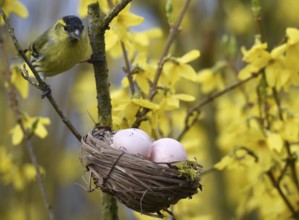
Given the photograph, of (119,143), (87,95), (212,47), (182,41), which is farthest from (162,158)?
(87,95)

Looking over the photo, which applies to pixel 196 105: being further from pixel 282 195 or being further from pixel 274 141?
pixel 282 195

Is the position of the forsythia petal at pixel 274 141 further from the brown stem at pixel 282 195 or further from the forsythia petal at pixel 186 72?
the forsythia petal at pixel 186 72

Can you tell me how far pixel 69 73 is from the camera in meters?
3.86

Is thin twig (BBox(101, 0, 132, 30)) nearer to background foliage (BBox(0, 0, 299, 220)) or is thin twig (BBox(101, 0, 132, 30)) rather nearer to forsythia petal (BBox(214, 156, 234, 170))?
background foliage (BBox(0, 0, 299, 220))

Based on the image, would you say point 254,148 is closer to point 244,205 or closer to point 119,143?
point 244,205

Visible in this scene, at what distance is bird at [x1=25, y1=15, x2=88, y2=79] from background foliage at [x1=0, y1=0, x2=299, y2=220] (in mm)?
96

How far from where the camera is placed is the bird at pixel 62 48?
83.0 inches

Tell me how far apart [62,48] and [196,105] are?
2.36 feet

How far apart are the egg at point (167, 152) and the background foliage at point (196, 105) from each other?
1.10 ft

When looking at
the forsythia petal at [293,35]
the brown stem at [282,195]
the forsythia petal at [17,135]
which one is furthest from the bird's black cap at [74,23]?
the brown stem at [282,195]

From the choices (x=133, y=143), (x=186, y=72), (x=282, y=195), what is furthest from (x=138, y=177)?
(x=282, y=195)

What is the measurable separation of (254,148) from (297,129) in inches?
7.0

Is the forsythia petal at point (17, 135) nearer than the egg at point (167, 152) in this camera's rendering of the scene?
No

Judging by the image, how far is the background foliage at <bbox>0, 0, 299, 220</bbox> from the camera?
8.04 feet
